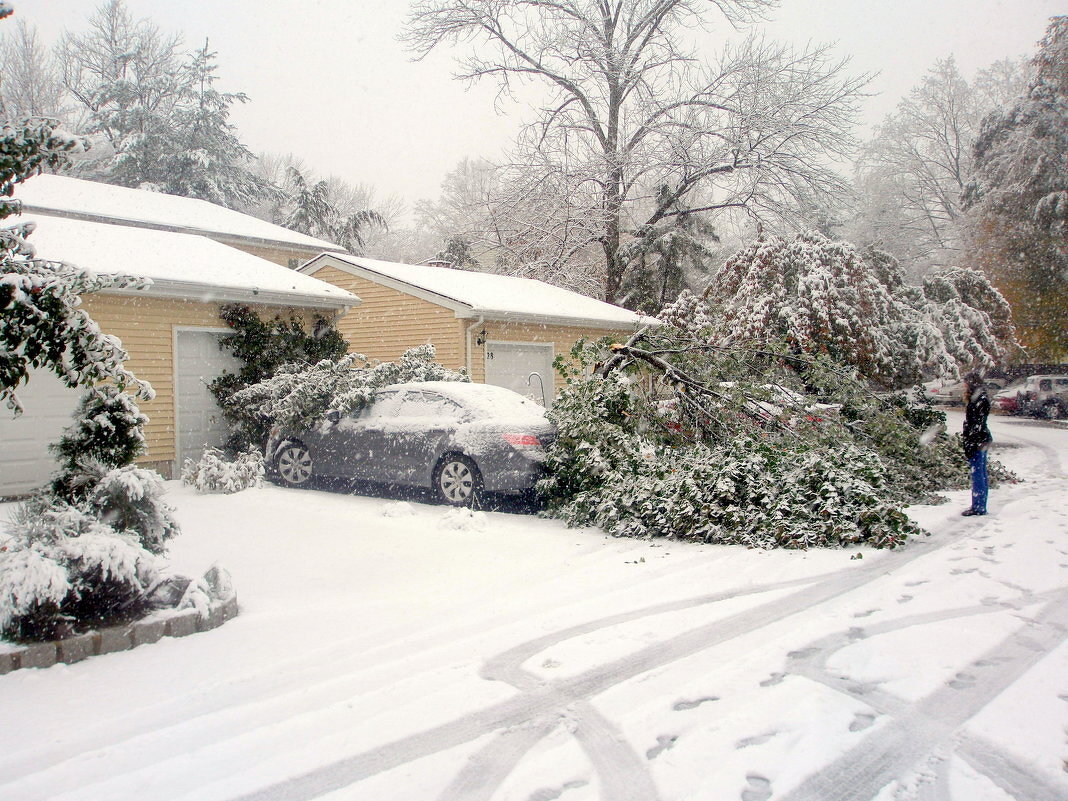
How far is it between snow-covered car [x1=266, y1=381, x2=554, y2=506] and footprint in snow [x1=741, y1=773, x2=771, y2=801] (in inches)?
Result: 220

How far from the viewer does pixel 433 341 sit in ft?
48.3

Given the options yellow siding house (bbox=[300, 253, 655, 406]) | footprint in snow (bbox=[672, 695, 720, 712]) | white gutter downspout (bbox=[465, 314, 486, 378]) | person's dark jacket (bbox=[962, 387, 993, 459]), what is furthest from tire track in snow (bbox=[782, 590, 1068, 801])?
yellow siding house (bbox=[300, 253, 655, 406])

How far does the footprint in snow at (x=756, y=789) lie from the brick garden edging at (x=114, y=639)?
3.26 meters

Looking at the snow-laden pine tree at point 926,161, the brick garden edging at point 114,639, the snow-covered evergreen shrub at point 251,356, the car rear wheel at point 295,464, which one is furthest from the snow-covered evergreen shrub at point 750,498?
the snow-laden pine tree at point 926,161

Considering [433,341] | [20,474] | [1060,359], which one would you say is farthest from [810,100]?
[20,474]

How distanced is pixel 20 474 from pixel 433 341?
23.5ft

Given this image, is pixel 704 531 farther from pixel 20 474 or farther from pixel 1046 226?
pixel 1046 226

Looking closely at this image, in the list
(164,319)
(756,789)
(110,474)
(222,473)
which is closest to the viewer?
(756,789)

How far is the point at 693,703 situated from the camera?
3.62m

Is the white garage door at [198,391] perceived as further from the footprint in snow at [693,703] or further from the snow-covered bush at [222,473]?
the footprint in snow at [693,703]

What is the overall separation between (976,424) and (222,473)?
9.11 metres

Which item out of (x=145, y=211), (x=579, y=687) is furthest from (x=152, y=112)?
(x=579, y=687)

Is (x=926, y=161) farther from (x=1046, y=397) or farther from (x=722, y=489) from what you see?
(x=722, y=489)

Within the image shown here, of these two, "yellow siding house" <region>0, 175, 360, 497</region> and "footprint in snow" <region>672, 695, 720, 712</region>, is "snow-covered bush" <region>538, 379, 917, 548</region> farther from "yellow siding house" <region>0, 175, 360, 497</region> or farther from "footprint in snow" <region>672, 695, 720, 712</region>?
"yellow siding house" <region>0, 175, 360, 497</region>
